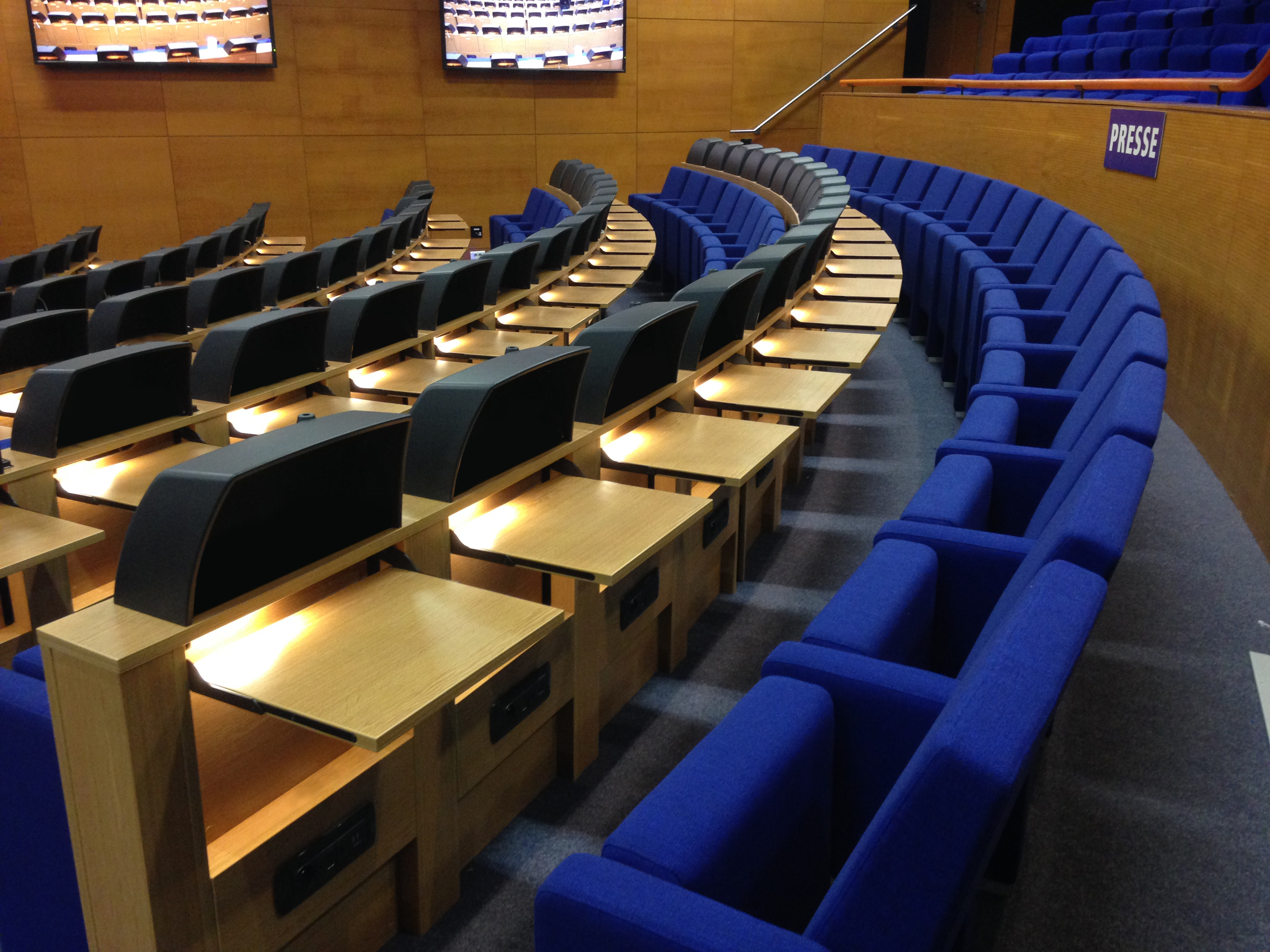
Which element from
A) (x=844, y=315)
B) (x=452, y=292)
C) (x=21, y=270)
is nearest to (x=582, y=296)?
(x=452, y=292)

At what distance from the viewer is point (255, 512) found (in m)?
0.78

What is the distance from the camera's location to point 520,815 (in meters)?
1.13

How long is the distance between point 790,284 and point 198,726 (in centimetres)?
145

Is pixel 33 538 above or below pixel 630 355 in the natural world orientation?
below

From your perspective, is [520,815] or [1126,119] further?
[1126,119]

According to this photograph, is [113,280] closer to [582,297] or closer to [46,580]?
[582,297]

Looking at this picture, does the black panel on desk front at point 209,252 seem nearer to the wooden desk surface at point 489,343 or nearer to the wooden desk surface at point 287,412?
the wooden desk surface at point 489,343

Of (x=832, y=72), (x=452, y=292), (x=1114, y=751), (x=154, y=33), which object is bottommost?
(x=1114, y=751)

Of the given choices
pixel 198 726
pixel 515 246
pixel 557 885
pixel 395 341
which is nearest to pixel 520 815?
pixel 198 726

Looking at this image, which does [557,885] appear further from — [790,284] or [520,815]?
[790,284]

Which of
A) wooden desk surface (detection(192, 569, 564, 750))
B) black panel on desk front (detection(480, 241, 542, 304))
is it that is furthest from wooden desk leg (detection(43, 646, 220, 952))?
black panel on desk front (detection(480, 241, 542, 304))

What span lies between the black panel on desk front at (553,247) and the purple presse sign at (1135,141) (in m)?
1.45

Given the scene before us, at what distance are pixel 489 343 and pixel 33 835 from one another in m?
1.36

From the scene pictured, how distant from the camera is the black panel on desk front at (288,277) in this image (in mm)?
2674
